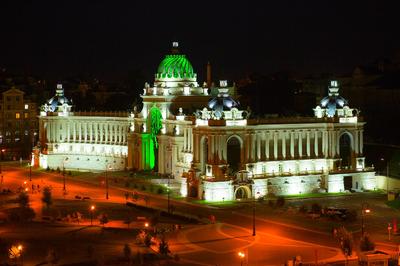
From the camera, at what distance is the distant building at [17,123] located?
14612 cm

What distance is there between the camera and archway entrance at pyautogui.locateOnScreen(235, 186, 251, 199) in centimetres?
8875

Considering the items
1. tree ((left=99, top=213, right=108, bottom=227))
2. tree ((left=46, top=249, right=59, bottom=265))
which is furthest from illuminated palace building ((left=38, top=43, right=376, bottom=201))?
tree ((left=46, top=249, right=59, bottom=265))

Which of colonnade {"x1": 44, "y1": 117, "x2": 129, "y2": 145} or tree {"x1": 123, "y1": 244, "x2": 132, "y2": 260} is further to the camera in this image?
colonnade {"x1": 44, "y1": 117, "x2": 129, "y2": 145}

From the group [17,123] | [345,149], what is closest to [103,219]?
[345,149]

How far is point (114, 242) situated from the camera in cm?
6444

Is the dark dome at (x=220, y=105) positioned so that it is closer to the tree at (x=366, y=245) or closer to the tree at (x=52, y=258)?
the tree at (x=366, y=245)

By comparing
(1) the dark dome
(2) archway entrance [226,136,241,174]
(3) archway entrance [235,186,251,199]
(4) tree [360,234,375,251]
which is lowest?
(4) tree [360,234,375,251]

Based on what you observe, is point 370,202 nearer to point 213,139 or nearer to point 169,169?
point 213,139

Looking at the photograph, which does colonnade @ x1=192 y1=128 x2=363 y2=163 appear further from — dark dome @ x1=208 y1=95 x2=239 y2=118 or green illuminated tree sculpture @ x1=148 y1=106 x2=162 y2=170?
green illuminated tree sculpture @ x1=148 y1=106 x2=162 y2=170

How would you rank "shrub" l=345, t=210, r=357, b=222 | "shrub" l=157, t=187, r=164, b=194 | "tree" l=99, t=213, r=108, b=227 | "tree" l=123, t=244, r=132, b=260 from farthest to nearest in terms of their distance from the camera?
1. "shrub" l=157, t=187, r=164, b=194
2. "shrub" l=345, t=210, r=357, b=222
3. "tree" l=99, t=213, r=108, b=227
4. "tree" l=123, t=244, r=132, b=260

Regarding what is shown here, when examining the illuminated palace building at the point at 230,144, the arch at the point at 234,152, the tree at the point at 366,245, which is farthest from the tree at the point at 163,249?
the arch at the point at 234,152

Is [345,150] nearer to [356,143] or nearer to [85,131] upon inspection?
[356,143]

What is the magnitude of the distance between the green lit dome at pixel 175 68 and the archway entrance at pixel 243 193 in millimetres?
24863

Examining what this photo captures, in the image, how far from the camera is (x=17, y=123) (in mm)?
148625
